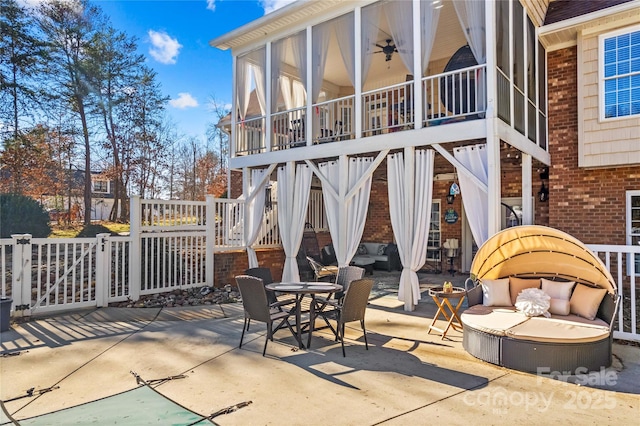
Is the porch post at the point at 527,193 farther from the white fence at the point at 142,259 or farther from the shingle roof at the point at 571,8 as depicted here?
the shingle roof at the point at 571,8

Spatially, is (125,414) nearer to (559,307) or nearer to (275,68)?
(559,307)

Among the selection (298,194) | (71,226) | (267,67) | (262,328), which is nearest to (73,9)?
(71,226)

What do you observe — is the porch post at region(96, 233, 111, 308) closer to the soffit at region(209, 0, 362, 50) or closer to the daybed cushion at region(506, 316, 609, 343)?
the soffit at region(209, 0, 362, 50)

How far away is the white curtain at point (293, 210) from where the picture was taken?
8.68 metres

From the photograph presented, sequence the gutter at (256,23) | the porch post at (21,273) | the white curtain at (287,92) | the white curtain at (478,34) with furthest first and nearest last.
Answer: the white curtain at (287,92) → the gutter at (256,23) → the white curtain at (478,34) → the porch post at (21,273)

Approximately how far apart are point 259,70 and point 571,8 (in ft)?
22.9

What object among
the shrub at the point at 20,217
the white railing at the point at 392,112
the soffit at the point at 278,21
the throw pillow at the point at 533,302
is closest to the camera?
the throw pillow at the point at 533,302

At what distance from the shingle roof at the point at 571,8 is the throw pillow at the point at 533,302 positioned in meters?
5.70

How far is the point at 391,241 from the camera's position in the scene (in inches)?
490

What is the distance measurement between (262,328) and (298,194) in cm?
358

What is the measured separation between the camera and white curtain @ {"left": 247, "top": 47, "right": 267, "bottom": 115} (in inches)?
383

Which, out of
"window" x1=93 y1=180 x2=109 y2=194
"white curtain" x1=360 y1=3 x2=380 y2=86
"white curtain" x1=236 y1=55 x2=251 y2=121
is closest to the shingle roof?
"white curtain" x1=360 y1=3 x2=380 y2=86

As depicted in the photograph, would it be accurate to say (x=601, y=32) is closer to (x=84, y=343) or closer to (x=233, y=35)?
(x=233, y=35)

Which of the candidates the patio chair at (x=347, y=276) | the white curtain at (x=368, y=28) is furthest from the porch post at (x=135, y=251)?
the white curtain at (x=368, y=28)
